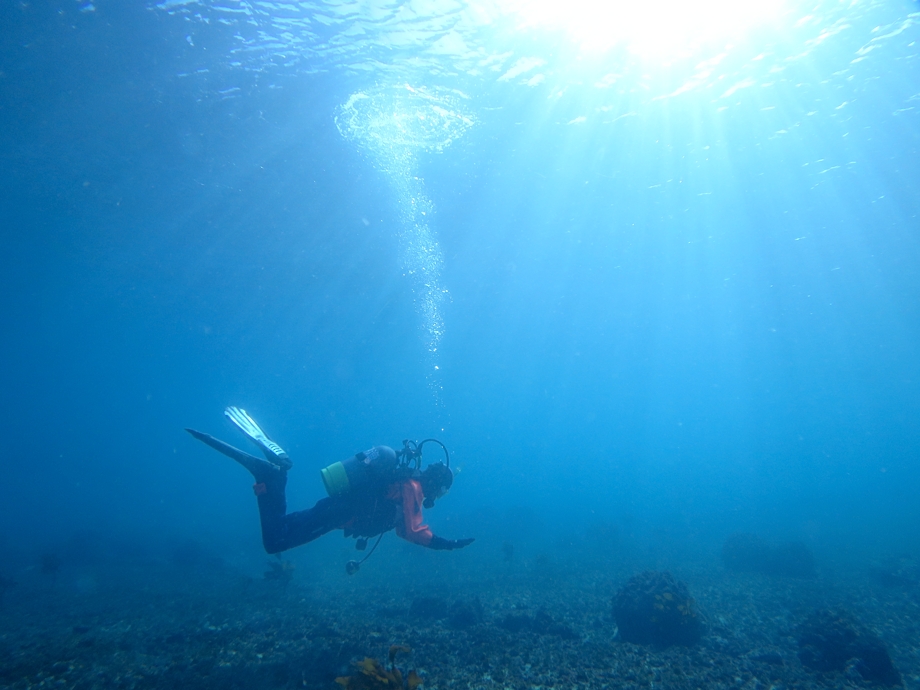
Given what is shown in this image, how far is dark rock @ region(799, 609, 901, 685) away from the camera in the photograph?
21.0 ft

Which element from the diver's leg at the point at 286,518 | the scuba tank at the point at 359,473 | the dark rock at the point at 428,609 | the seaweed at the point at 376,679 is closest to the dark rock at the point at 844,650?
the seaweed at the point at 376,679

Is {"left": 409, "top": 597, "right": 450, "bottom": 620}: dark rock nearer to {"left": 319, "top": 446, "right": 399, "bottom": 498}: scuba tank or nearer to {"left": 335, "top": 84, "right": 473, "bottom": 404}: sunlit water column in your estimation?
{"left": 319, "top": 446, "right": 399, "bottom": 498}: scuba tank

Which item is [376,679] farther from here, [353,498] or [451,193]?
[451,193]

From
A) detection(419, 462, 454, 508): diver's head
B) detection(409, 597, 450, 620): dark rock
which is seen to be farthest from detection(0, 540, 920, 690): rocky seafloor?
detection(419, 462, 454, 508): diver's head

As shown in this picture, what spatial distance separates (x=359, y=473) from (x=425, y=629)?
4.48 metres

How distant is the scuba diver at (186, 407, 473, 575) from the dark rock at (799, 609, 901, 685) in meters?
6.48

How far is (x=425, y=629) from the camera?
29.0 ft

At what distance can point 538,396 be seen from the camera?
342 ft

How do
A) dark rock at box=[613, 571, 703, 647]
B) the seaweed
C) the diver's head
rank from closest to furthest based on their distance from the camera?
the seaweed, the diver's head, dark rock at box=[613, 571, 703, 647]

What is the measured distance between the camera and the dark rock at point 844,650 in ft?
21.0

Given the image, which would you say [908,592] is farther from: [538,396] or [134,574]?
[538,396]

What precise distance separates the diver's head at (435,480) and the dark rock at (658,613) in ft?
15.4

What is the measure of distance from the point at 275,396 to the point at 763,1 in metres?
85.0

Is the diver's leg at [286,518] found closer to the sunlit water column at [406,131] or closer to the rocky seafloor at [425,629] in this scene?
the rocky seafloor at [425,629]
